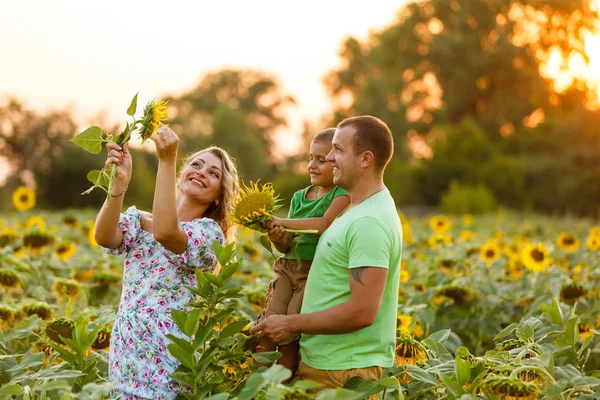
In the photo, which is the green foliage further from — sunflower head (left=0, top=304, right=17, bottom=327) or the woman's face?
the woman's face

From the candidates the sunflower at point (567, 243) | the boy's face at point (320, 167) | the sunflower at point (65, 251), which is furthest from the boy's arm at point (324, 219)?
the sunflower at point (567, 243)

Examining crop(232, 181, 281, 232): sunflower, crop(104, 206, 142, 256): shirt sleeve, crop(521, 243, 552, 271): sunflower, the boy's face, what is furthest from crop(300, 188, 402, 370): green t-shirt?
crop(521, 243, 552, 271): sunflower

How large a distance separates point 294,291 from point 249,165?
4209 centimetres

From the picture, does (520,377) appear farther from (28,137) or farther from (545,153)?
(545,153)

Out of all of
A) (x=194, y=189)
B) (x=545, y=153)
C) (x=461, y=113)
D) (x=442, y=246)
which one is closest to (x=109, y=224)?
(x=194, y=189)

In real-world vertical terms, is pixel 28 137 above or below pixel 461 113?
below

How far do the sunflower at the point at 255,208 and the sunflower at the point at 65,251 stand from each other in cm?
387

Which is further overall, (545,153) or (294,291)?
(545,153)

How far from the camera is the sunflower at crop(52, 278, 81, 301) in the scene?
5004 mm

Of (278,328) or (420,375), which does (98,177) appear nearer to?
(278,328)

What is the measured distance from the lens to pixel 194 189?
333 centimetres

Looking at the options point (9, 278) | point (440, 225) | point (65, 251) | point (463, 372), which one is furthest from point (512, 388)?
point (440, 225)

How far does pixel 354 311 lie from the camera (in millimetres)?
2688

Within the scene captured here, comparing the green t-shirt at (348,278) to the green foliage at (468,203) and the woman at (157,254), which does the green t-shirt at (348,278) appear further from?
the green foliage at (468,203)
